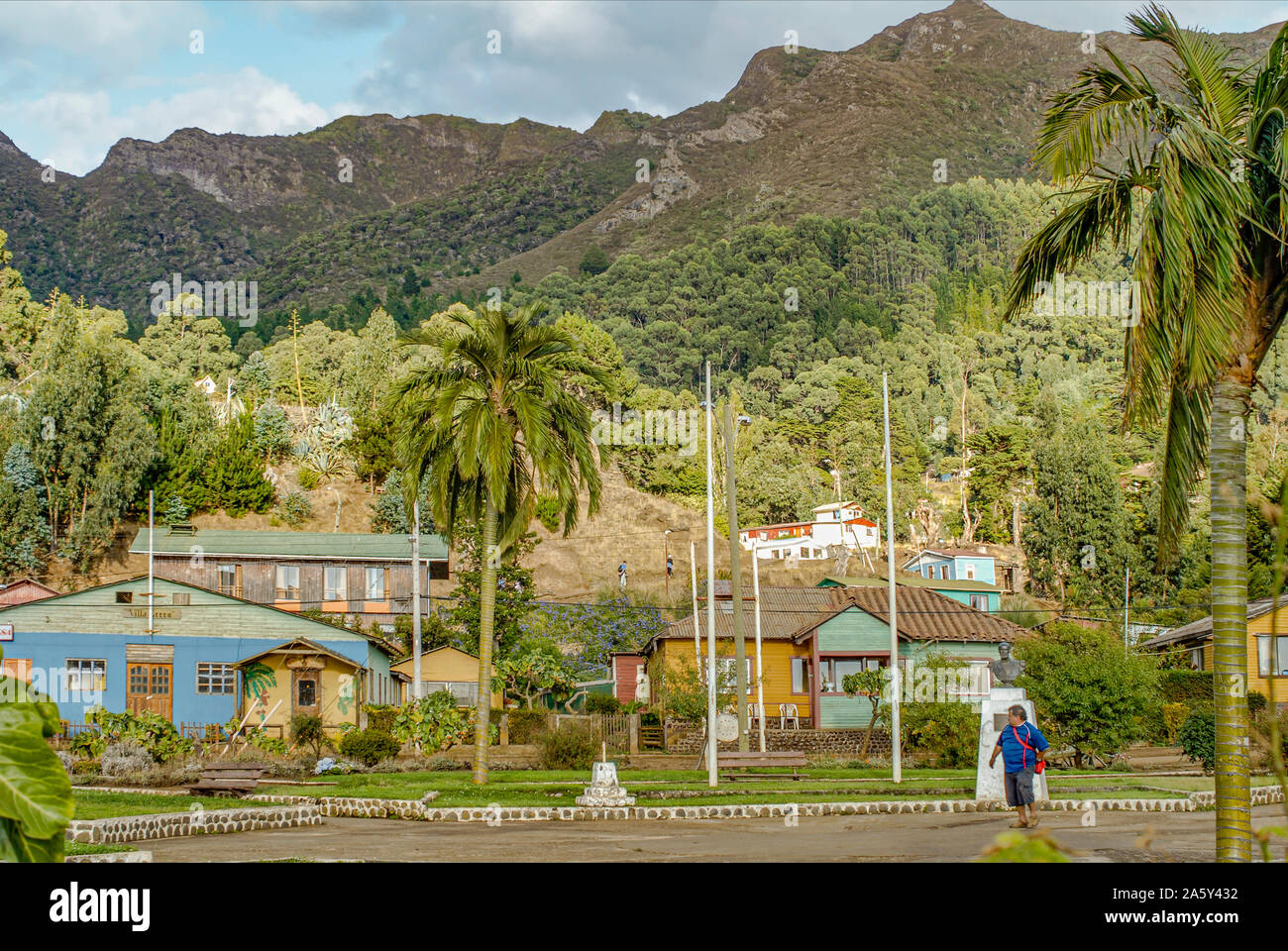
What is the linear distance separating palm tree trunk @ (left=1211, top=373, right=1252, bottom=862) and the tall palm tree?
1cm

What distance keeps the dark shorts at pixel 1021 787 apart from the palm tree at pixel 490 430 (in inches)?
448

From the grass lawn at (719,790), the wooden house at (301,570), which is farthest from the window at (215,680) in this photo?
the wooden house at (301,570)

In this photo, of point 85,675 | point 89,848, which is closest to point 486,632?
point 89,848

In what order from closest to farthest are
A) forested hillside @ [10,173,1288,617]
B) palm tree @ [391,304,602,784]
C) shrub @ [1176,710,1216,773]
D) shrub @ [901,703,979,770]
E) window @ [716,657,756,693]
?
palm tree @ [391,304,602,784], shrub @ [1176,710,1216,773], shrub @ [901,703,979,770], window @ [716,657,756,693], forested hillside @ [10,173,1288,617]

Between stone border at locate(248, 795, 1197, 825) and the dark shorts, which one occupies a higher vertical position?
the dark shorts

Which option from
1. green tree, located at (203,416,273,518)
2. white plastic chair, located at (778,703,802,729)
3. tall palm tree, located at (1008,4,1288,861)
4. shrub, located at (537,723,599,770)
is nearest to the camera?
tall palm tree, located at (1008,4,1288,861)

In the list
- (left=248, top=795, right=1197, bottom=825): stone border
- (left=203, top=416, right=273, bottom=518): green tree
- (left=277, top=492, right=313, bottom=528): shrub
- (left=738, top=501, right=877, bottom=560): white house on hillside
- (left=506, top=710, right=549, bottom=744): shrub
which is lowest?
(left=506, top=710, right=549, bottom=744): shrub

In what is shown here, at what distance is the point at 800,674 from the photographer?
1866 inches

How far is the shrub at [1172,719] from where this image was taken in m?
41.9

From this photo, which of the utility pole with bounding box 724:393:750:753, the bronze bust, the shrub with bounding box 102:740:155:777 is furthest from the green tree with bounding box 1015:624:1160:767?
the shrub with bounding box 102:740:155:777

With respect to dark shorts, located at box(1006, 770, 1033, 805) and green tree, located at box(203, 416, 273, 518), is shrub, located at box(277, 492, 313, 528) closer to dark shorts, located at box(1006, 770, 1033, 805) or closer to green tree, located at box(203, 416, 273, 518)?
green tree, located at box(203, 416, 273, 518)

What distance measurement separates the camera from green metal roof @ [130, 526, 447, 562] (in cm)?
5672

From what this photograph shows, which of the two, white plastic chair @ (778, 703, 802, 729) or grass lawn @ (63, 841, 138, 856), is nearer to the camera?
grass lawn @ (63, 841, 138, 856)

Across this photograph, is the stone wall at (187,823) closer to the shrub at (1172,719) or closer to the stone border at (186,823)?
the stone border at (186,823)
